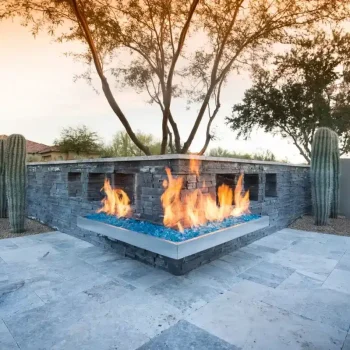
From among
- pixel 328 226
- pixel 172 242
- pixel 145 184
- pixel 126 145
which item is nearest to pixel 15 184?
pixel 145 184

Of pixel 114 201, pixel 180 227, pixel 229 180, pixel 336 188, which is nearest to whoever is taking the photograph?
pixel 180 227

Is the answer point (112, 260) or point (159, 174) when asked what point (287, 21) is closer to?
point (159, 174)

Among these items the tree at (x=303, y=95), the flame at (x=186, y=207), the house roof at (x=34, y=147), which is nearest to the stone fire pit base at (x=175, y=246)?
the flame at (x=186, y=207)

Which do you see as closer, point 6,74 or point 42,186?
point 42,186

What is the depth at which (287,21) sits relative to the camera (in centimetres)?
912

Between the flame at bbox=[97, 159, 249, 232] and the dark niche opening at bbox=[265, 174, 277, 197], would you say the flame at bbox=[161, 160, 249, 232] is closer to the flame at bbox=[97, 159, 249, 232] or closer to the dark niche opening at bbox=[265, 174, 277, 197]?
the flame at bbox=[97, 159, 249, 232]

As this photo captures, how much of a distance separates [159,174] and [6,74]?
24.0 ft

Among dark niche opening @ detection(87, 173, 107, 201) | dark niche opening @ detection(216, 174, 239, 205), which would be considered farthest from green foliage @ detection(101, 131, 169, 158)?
dark niche opening @ detection(216, 174, 239, 205)

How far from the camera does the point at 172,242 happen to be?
2.92m

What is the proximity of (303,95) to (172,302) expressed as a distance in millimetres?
14307

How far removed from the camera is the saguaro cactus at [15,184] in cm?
589

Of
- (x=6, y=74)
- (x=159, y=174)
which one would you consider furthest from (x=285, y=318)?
(x=6, y=74)

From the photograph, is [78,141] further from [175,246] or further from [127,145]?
[175,246]

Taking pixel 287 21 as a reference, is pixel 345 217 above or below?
below
